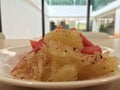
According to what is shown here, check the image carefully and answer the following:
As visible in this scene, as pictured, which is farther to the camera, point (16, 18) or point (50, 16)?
point (50, 16)

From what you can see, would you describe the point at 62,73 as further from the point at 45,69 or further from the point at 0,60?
the point at 0,60

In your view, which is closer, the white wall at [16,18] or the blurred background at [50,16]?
the white wall at [16,18]

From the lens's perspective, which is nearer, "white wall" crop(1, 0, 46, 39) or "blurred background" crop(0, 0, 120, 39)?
"white wall" crop(1, 0, 46, 39)

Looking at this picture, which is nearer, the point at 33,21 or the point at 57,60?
the point at 57,60

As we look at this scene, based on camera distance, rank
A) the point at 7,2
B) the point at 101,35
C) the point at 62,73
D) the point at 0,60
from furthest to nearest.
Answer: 1. the point at 7,2
2. the point at 101,35
3. the point at 0,60
4. the point at 62,73

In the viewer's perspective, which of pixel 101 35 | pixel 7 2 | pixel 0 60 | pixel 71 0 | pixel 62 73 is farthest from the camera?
pixel 71 0

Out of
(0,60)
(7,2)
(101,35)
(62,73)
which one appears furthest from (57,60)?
(7,2)

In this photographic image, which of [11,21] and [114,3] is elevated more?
[114,3]

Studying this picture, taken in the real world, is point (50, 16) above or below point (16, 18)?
above
